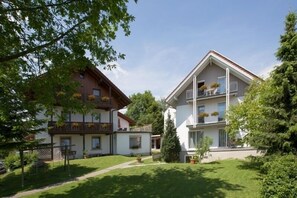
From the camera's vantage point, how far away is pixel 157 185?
51.0 feet

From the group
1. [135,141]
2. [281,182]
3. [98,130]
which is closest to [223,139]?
[135,141]

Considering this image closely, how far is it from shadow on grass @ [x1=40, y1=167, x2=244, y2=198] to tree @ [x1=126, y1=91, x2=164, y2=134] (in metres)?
46.8

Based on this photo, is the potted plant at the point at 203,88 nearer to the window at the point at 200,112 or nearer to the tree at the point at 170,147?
the window at the point at 200,112

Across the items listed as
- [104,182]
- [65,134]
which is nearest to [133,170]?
[104,182]

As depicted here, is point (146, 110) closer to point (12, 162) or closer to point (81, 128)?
point (81, 128)

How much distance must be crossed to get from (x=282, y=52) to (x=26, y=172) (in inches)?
826

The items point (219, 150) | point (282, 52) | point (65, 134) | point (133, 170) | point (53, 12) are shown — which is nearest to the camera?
point (53, 12)

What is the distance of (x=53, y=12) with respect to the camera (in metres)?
10.3

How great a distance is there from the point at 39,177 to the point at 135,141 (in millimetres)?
17097

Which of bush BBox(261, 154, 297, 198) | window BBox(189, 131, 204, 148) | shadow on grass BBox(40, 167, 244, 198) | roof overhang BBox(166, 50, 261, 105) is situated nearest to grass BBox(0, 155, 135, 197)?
shadow on grass BBox(40, 167, 244, 198)

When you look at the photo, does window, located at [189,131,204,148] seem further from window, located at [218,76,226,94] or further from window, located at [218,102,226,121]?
window, located at [218,76,226,94]

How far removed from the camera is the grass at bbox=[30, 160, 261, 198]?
13.9m

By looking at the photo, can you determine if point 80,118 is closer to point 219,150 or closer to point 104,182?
point 219,150

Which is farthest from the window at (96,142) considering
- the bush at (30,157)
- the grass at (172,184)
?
the grass at (172,184)
